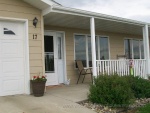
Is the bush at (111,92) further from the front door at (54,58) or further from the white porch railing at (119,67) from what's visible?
the front door at (54,58)

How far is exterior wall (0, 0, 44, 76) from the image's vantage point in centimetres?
683

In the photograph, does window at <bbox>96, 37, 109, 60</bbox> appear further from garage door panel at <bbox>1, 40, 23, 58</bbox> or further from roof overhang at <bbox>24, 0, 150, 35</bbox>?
garage door panel at <bbox>1, 40, 23, 58</bbox>

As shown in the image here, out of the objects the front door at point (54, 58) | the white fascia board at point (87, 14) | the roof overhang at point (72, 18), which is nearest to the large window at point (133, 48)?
the roof overhang at point (72, 18)

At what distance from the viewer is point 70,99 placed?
250 inches

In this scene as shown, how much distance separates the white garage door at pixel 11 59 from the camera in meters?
6.75

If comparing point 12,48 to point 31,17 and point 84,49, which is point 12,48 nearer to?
point 31,17

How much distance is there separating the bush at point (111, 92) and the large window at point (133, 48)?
21.3ft

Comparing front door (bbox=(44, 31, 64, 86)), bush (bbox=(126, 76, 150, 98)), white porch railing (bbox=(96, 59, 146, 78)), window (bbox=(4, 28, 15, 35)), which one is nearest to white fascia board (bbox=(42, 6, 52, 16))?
window (bbox=(4, 28, 15, 35))

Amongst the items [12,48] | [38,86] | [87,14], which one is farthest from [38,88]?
[87,14]

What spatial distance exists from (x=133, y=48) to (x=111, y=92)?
7.26 meters

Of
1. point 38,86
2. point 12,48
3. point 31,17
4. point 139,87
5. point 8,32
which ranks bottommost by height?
point 139,87

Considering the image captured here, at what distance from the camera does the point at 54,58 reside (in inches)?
361

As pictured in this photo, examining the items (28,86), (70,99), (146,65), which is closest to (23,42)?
(28,86)

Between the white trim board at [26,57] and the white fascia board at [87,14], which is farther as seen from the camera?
the white fascia board at [87,14]
